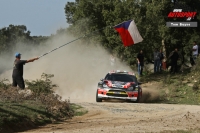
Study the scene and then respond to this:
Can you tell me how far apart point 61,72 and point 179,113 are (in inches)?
983

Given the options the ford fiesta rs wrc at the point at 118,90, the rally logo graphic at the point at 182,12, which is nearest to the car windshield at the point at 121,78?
the ford fiesta rs wrc at the point at 118,90

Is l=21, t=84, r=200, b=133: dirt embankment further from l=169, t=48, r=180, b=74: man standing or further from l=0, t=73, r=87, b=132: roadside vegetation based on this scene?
l=169, t=48, r=180, b=74: man standing

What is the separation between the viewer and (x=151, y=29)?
3862 centimetres

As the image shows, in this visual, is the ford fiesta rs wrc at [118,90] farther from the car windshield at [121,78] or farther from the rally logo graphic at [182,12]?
the rally logo graphic at [182,12]

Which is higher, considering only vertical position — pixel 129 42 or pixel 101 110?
pixel 129 42

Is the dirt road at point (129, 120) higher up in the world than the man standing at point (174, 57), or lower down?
lower down

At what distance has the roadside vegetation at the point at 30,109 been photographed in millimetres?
13452

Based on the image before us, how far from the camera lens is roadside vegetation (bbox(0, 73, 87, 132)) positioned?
13452 millimetres

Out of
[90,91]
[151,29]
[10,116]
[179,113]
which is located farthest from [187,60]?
[10,116]

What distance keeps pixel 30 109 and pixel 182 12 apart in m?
34.1

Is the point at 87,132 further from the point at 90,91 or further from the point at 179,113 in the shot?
the point at 90,91

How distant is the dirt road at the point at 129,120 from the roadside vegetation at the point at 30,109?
0.52 metres

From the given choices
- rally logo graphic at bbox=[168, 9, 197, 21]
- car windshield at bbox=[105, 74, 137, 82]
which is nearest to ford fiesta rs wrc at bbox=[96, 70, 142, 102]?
car windshield at bbox=[105, 74, 137, 82]

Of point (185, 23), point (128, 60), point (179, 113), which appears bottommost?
point (179, 113)
